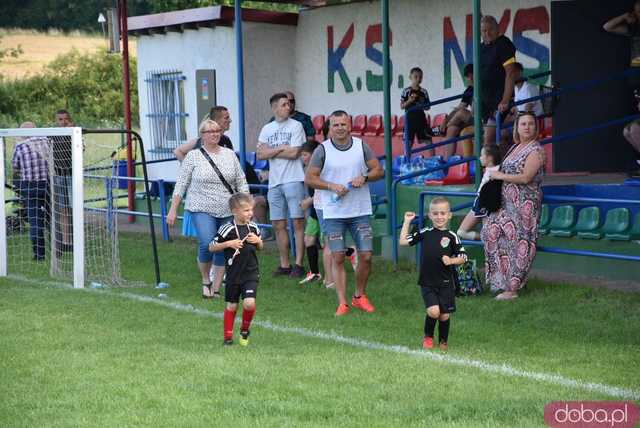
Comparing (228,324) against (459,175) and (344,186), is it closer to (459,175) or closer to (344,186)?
(344,186)

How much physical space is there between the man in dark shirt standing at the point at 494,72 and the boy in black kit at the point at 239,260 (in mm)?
5307

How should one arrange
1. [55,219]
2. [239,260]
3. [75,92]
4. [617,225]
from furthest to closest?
[75,92] → [55,219] → [617,225] → [239,260]

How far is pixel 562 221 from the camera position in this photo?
13852 millimetres

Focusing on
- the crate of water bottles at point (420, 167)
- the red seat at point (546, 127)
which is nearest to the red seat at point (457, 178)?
the crate of water bottles at point (420, 167)

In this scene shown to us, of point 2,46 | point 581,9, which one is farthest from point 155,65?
point 2,46

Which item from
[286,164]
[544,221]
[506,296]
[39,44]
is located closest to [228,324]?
[506,296]

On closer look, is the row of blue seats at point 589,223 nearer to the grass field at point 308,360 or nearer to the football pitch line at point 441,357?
the grass field at point 308,360

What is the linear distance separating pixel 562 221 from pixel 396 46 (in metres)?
8.41

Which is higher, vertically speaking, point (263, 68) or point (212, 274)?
point (263, 68)

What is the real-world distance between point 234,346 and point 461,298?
10.4 ft

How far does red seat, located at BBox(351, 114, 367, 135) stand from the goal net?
19.1 feet

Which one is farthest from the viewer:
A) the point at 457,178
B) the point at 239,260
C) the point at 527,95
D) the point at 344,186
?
the point at 457,178

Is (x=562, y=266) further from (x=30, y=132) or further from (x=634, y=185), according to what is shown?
(x=30, y=132)

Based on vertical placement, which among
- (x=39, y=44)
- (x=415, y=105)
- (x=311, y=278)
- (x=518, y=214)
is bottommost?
(x=311, y=278)
